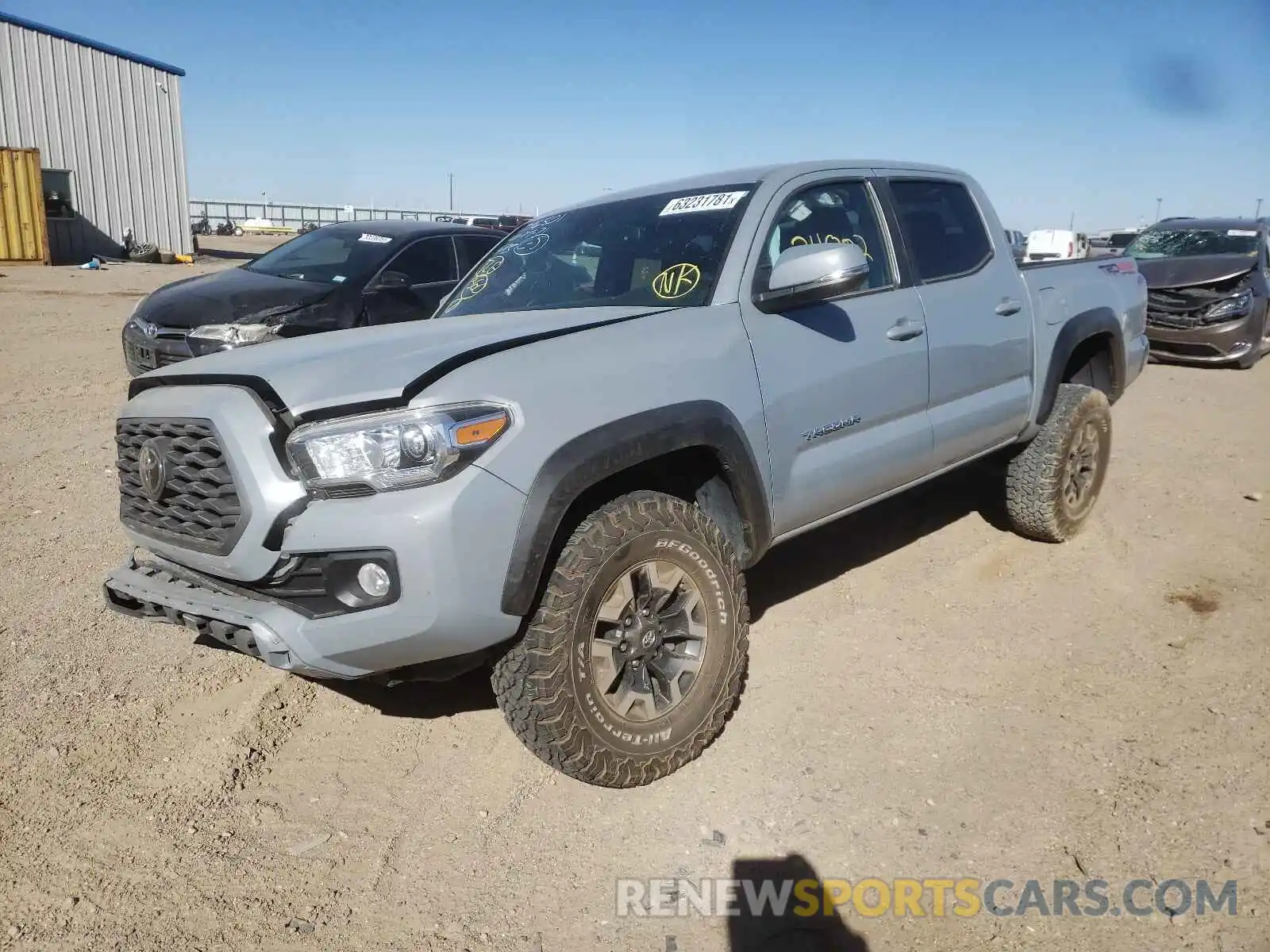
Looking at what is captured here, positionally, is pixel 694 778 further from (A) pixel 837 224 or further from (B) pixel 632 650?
(A) pixel 837 224

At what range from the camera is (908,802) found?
295cm

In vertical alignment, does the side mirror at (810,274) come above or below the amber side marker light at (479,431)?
above

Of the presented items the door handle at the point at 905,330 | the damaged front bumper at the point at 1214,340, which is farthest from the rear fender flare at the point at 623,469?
the damaged front bumper at the point at 1214,340

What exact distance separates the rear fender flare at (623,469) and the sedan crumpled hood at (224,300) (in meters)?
5.12

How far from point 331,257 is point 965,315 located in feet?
18.5

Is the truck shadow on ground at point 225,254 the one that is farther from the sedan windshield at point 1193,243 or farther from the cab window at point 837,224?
the cab window at point 837,224

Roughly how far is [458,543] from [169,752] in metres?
1.51

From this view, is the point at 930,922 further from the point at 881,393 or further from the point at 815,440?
the point at 881,393

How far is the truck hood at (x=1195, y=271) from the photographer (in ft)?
38.2

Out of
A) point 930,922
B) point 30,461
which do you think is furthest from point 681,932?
point 30,461

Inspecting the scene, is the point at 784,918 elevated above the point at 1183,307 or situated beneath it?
→ situated beneath

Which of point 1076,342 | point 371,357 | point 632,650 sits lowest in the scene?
point 632,650

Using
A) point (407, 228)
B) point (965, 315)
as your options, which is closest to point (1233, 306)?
point (965, 315)

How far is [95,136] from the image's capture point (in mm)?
22641
